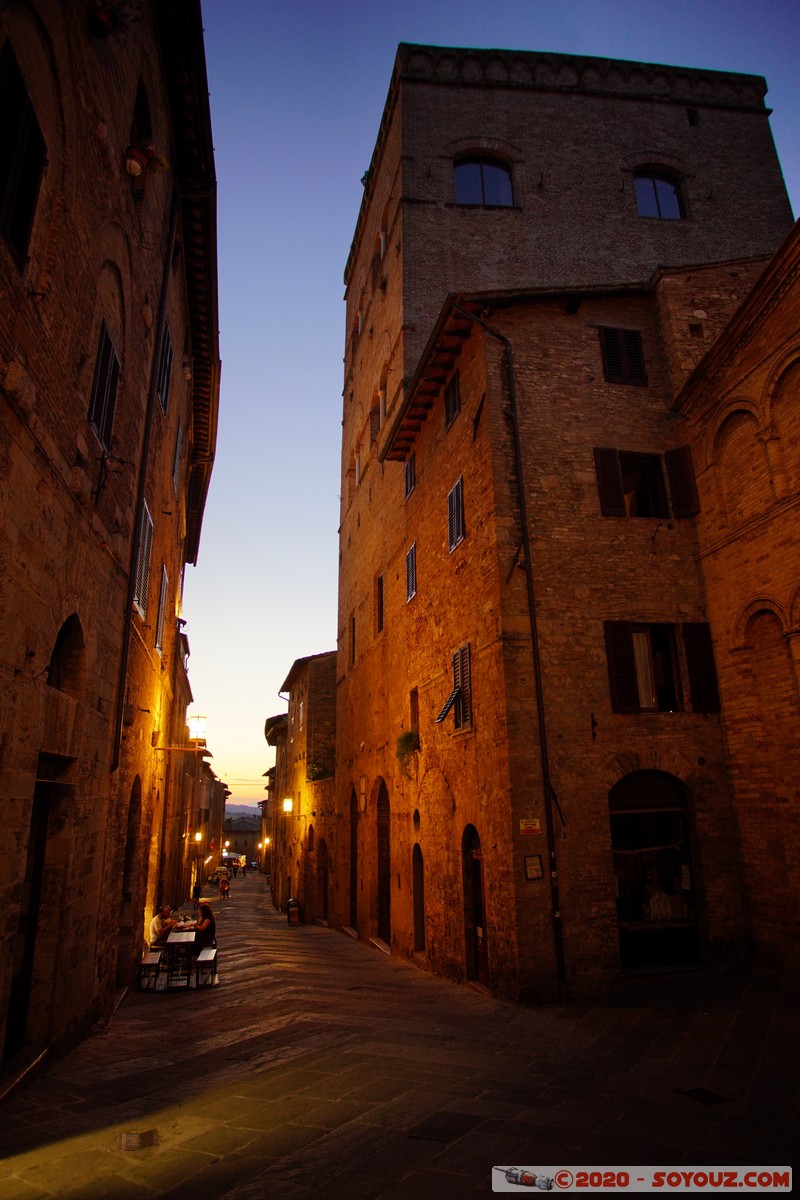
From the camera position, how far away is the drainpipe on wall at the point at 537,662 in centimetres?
841

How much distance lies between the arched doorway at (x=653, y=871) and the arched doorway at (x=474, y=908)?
195cm

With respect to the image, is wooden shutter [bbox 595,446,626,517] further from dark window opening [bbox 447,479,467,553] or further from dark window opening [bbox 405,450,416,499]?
dark window opening [bbox 405,450,416,499]

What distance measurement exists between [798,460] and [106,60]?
29.3 ft

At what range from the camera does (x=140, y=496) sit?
8.36m

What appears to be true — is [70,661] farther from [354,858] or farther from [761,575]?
[354,858]

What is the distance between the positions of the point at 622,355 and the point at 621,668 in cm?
556

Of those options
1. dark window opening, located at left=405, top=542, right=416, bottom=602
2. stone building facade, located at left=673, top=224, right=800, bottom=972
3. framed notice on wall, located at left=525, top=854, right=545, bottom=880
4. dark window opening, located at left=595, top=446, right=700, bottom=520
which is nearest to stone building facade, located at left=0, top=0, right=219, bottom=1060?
framed notice on wall, located at left=525, top=854, right=545, bottom=880

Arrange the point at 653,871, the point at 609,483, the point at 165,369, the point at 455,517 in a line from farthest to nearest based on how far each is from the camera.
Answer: the point at 455,517 → the point at 609,483 → the point at 165,369 → the point at 653,871

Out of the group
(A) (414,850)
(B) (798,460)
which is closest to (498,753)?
(A) (414,850)

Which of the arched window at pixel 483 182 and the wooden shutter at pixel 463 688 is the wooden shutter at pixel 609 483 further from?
the arched window at pixel 483 182

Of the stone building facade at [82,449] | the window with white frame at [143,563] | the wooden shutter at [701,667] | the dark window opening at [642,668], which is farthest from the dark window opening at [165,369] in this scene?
the wooden shutter at [701,667]

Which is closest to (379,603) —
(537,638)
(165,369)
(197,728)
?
(197,728)

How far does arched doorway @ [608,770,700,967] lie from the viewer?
905 centimetres

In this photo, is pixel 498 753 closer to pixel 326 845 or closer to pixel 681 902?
pixel 681 902
